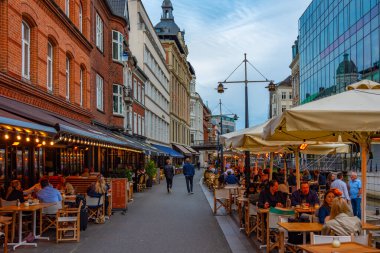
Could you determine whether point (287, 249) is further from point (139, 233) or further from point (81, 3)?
point (81, 3)

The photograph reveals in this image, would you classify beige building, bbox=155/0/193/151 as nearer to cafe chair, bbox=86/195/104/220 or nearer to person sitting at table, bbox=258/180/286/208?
cafe chair, bbox=86/195/104/220

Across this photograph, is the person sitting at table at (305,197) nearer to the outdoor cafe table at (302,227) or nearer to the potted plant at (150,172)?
the outdoor cafe table at (302,227)

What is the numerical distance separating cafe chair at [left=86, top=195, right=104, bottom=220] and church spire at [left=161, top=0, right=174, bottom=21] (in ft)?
275

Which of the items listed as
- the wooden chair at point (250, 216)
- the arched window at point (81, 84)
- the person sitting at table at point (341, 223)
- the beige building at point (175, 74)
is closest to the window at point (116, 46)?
the arched window at point (81, 84)

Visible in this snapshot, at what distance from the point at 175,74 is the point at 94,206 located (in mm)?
65908

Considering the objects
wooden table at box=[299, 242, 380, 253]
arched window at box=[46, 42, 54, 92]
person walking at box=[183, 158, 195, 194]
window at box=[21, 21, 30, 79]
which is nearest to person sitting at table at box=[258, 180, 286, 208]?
wooden table at box=[299, 242, 380, 253]

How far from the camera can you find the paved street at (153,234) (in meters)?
10.8

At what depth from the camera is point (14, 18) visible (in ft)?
47.7

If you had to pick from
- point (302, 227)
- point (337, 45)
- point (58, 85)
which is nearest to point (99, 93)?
point (58, 85)

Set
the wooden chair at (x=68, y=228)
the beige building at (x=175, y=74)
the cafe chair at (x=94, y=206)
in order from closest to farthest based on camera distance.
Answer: the wooden chair at (x=68, y=228) < the cafe chair at (x=94, y=206) < the beige building at (x=175, y=74)

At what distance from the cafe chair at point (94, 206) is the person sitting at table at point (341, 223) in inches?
344

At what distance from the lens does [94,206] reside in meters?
14.6

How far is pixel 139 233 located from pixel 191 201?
31.9ft

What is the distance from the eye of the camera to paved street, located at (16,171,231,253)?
10789 mm
